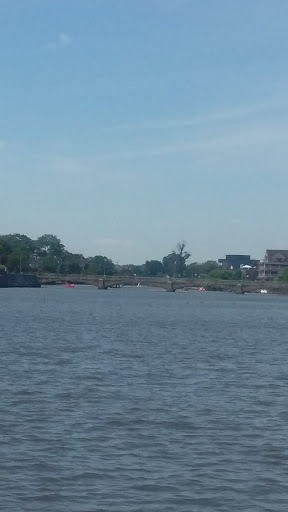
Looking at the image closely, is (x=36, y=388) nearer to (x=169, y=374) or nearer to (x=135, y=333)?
(x=169, y=374)

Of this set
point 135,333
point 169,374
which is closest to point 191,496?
point 169,374

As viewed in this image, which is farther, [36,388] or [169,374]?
[169,374]

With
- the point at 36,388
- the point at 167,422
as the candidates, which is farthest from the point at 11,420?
the point at 36,388

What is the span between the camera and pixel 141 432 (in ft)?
80.7

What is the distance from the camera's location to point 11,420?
25750mm

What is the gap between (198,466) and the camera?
2111 cm

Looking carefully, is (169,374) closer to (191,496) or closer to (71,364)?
(71,364)

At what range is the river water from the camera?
1886 centimetres

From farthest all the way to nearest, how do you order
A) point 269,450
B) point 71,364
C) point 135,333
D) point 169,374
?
point 135,333 < point 71,364 < point 169,374 < point 269,450

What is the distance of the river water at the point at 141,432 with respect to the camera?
18859mm

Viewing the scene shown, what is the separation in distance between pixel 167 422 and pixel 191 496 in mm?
7164

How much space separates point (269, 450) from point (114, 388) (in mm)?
10371

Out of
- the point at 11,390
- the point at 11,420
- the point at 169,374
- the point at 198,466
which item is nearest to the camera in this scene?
the point at 198,466

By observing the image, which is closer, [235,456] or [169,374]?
[235,456]
